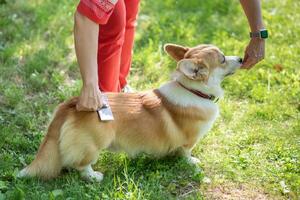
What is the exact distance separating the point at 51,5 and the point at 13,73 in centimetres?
149

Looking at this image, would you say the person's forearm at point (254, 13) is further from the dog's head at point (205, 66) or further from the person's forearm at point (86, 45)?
the person's forearm at point (86, 45)

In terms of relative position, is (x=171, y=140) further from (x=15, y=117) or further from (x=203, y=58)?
(x=15, y=117)

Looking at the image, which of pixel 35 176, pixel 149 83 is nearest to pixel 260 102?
pixel 149 83

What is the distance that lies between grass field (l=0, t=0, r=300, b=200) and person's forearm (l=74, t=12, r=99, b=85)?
25.4 inches

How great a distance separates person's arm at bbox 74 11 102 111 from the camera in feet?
9.85

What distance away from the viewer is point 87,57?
3031 mm

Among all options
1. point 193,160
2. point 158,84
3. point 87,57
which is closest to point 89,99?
point 87,57

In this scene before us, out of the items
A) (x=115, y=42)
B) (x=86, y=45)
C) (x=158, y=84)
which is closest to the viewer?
(x=86, y=45)

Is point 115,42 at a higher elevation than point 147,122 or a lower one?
higher

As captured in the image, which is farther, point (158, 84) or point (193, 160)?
point (158, 84)

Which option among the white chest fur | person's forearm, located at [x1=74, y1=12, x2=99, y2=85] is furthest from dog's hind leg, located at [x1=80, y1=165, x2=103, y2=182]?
the white chest fur

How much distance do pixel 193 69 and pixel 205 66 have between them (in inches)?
3.9

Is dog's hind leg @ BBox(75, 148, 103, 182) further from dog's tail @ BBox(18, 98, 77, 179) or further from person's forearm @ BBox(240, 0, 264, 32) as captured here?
person's forearm @ BBox(240, 0, 264, 32)

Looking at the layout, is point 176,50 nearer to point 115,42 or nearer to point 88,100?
point 115,42
